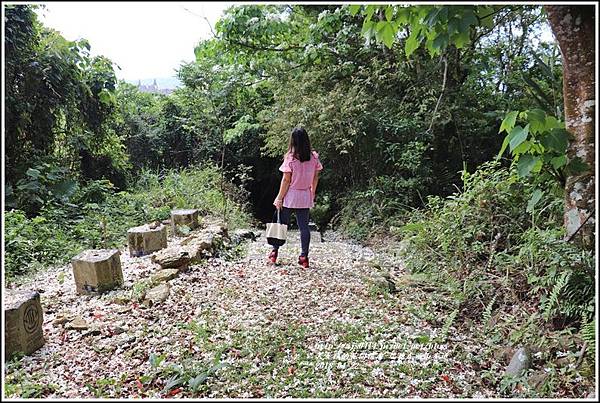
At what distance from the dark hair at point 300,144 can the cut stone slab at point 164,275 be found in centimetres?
147

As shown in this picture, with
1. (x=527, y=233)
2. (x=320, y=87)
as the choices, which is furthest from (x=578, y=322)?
(x=320, y=87)

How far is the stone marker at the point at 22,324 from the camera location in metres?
2.26

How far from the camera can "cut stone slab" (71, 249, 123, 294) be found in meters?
3.24

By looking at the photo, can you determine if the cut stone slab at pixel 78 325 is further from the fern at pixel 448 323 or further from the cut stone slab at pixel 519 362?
the cut stone slab at pixel 519 362

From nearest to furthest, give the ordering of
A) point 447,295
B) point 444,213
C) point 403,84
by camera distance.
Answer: point 447,295, point 444,213, point 403,84

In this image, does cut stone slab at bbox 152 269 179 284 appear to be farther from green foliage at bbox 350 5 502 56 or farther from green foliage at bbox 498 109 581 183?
green foliage at bbox 498 109 581 183

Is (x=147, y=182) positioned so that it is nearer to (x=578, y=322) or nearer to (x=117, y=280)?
(x=117, y=280)

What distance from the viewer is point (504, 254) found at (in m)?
2.94

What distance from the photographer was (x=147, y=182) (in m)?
8.04

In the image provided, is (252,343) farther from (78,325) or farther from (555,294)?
(555,294)

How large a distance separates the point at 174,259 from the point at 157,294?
608 millimetres

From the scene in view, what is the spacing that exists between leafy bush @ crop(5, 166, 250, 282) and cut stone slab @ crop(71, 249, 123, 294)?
0.88 metres

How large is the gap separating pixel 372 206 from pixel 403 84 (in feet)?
6.45

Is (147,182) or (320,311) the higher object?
(147,182)
